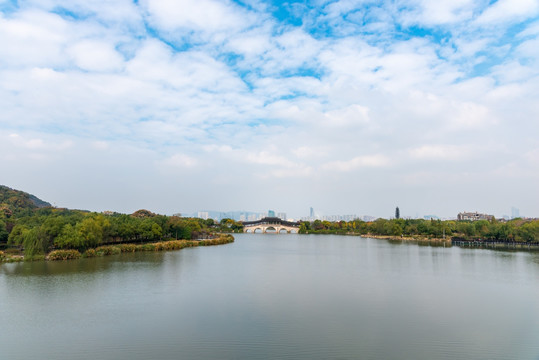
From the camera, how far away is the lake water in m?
7.44

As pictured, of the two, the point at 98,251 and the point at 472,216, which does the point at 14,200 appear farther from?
the point at 472,216

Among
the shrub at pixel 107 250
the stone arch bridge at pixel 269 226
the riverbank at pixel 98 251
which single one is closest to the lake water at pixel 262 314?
the riverbank at pixel 98 251

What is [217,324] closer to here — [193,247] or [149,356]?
[149,356]

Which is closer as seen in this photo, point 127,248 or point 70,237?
point 70,237

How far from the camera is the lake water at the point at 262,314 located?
24.4 feet

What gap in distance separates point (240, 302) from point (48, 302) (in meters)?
6.09

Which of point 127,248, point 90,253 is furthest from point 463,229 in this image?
point 90,253

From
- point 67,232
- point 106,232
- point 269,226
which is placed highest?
point 67,232

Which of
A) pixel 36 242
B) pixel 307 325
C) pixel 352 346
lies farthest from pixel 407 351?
pixel 36 242

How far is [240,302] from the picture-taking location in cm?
1129

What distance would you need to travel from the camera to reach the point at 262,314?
32.5 feet

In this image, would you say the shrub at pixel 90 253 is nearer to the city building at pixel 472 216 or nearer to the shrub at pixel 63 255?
the shrub at pixel 63 255

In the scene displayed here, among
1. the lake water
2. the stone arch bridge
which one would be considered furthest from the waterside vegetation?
the stone arch bridge

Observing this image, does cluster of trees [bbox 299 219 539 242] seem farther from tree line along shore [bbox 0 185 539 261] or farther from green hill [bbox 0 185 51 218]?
green hill [bbox 0 185 51 218]
